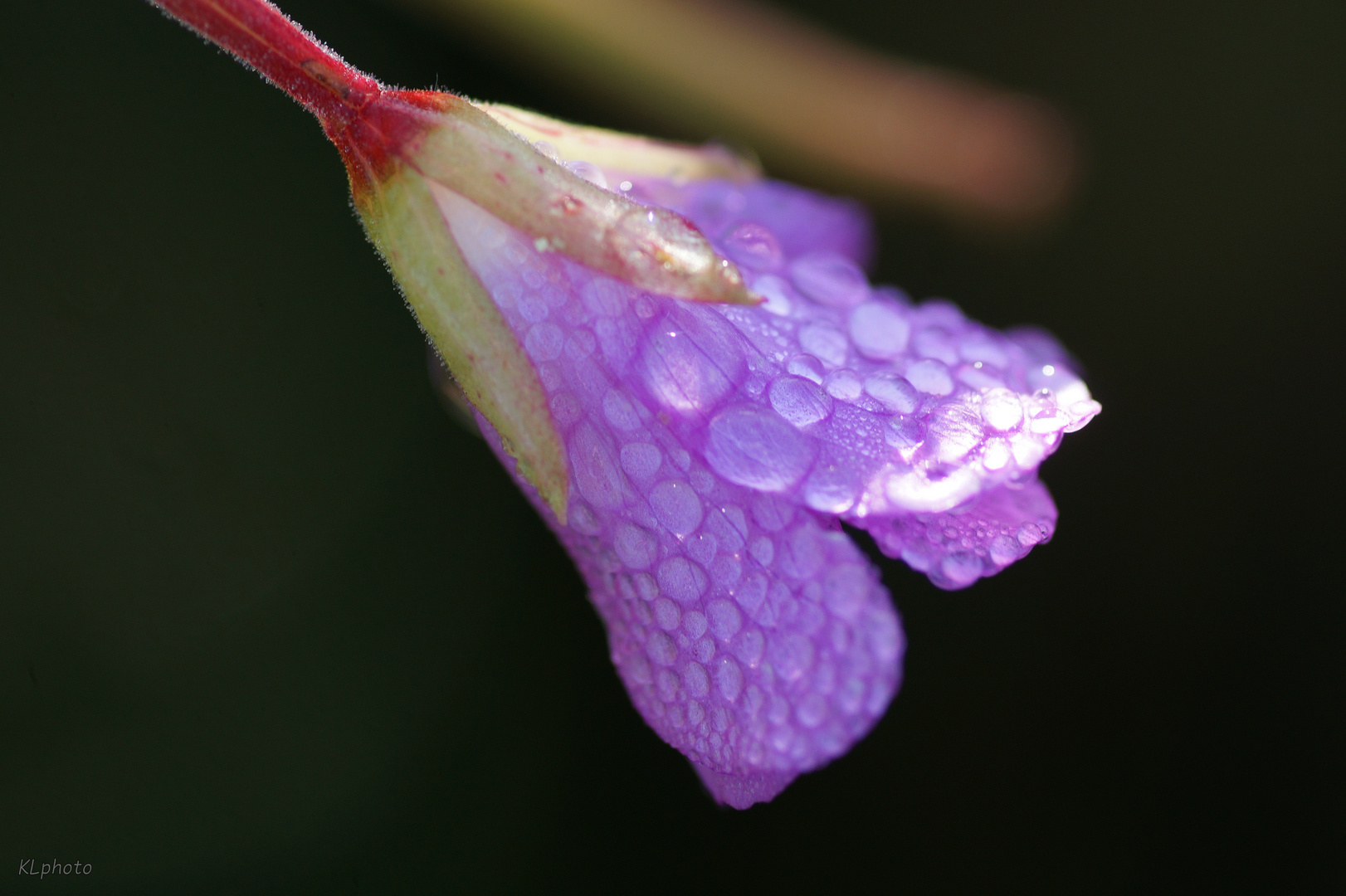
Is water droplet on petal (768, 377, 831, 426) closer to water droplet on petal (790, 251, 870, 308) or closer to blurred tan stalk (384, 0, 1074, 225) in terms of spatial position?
water droplet on petal (790, 251, 870, 308)

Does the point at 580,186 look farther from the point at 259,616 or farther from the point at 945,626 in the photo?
the point at 945,626

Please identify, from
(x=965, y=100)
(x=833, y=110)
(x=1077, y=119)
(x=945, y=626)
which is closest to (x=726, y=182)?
(x=833, y=110)

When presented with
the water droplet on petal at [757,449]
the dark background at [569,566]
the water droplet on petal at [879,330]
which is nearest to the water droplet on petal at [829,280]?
the water droplet on petal at [879,330]
